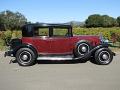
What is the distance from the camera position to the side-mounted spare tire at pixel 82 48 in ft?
33.9

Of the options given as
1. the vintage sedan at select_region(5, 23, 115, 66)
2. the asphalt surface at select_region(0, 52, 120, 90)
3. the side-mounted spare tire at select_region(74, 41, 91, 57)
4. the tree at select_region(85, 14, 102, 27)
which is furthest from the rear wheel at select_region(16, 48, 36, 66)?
the tree at select_region(85, 14, 102, 27)

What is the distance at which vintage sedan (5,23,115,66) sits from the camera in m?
10.3

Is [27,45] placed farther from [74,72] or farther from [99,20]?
[99,20]

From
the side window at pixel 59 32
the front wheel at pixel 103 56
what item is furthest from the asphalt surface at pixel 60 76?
the side window at pixel 59 32

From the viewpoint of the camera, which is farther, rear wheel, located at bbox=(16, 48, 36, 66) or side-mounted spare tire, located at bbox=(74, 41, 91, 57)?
side-mounted spare tire, located at bbox=(74, 41, 91, 57)

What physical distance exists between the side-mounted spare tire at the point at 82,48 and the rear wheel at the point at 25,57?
1.66 meters

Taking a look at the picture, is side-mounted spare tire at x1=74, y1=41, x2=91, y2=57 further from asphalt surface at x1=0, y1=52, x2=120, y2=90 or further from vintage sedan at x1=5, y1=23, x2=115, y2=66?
asphalt surface at x1=0, y1=52, x2=120, y2=90

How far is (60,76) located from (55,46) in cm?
243

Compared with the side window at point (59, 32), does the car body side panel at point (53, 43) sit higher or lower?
lower

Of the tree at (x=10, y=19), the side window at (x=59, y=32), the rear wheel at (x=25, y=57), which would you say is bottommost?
the rear wheel at (x=25, y=57)

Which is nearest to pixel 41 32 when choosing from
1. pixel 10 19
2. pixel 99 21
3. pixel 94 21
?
pixel 10 19

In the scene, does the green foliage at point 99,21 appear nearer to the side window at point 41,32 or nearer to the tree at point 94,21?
the tree at point 94,21

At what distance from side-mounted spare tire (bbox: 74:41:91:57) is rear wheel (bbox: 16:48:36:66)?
5.45 feet

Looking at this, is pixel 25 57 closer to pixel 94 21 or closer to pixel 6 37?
pixel 6 37
